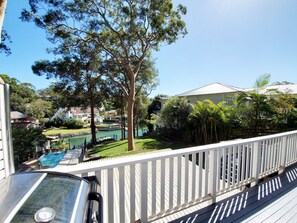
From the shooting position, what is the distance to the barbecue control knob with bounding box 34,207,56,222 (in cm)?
76

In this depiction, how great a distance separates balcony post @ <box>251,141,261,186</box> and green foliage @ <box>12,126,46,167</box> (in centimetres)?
1244

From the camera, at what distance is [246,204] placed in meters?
2.64

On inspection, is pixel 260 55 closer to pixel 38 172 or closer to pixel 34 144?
pixel 38 172

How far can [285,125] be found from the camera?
27.9ft

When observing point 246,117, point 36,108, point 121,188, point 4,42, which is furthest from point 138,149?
point 36,108

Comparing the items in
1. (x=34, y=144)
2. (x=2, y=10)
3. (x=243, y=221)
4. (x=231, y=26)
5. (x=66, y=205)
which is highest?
(x=231, y=26)

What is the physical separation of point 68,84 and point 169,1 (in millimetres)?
10815

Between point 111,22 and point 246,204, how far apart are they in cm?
1074

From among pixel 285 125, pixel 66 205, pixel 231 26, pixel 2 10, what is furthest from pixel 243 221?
pixel 231 26

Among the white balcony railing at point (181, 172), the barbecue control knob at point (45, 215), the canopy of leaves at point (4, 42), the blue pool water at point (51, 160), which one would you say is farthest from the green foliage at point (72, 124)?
the barbecue control knob at point (45, 215)

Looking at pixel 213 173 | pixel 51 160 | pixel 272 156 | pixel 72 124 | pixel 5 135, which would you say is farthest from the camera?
pixel 72 124

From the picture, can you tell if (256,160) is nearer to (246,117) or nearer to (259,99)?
(259,99)

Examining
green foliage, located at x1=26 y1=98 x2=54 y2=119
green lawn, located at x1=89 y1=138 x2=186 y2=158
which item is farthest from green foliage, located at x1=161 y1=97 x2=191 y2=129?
green foliage, located at x1=26 y1=98 x2=54 y2=119

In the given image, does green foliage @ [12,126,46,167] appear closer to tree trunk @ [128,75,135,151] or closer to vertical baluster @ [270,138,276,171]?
tree trunk @ [128,75,135,151]
